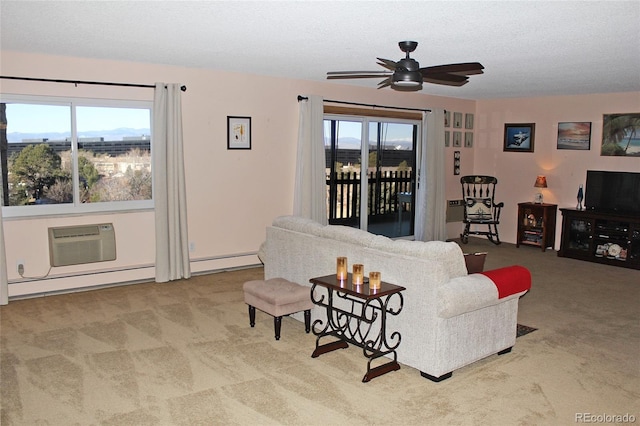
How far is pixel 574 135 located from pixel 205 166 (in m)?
5.62

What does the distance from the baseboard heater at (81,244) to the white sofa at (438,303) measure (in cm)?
283

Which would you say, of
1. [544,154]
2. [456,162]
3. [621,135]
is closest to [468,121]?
[456,162]

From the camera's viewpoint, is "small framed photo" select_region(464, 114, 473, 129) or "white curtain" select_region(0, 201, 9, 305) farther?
"small framed photo" select_region(464, 114, 473, 129)

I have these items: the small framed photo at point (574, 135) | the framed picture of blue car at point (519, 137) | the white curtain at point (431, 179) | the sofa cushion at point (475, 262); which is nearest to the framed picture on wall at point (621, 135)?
the small framed photo at point (574, 135)

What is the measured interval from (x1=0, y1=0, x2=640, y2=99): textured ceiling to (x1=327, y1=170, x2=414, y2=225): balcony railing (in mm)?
2232

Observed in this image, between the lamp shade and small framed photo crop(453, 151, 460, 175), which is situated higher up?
small framed photo crop(453, 151, 460, 175)

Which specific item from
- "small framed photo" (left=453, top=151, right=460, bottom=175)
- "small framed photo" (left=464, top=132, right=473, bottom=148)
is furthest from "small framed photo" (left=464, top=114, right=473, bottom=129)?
"small framed photo" (left=453, top=151, right=460, bottom=175)

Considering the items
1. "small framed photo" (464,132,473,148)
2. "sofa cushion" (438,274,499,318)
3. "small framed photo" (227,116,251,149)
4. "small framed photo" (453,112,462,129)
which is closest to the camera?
"sofa cushion" (438,274,499,318)

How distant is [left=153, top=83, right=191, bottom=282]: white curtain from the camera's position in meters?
6.22

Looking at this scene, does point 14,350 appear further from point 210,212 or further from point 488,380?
point 488,380

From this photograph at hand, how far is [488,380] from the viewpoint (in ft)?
12.6

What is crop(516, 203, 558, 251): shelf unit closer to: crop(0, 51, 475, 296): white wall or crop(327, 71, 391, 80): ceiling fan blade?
crop(0, 51, 475, 296): white wall

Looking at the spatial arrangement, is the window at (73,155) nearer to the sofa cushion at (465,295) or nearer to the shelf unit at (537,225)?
the sofa cushion at (465,295)

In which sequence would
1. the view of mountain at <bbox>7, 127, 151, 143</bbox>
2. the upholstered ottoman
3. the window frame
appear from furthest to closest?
the window frame → the view of mountain at <bbox>7, 127, 151, 143</bbox> → the upholstered ottoman
